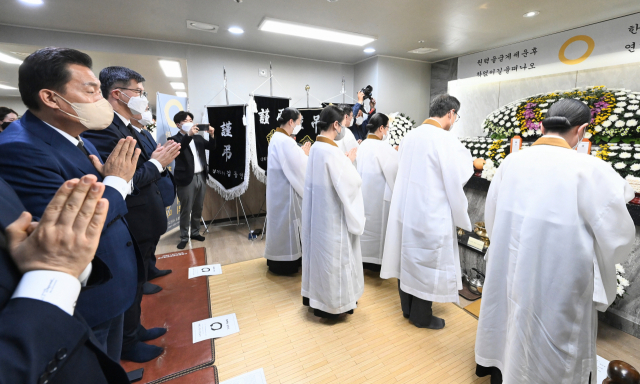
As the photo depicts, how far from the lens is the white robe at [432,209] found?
2.01 meters

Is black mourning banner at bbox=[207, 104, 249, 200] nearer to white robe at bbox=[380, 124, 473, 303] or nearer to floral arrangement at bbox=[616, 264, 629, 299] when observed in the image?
white robe at bbox=[380, 124, 473, 303]

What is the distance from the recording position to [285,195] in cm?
301

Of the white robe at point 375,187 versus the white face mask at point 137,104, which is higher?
the white face mask at point 137,104

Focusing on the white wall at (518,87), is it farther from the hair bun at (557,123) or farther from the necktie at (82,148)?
the necktie at (82,148)

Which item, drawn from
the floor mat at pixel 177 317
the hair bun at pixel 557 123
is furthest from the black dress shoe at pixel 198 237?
the hair bun at pixel 557 123

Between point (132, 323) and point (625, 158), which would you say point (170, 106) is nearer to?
point (132, 323)

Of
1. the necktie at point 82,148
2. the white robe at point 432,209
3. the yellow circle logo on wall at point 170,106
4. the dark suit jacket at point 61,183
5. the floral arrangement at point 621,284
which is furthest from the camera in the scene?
the yellow circle logo on wall at point 170,106

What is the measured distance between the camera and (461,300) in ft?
8.56

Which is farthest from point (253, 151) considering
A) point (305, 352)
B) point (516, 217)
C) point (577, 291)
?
point (577, 291)

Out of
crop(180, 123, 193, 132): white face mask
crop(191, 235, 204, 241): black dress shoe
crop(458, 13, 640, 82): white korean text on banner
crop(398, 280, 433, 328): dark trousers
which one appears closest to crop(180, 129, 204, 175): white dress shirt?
crop(180, 123, 193, 132): white face mask

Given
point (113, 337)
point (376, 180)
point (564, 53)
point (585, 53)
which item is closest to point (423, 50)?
point (564, 53)

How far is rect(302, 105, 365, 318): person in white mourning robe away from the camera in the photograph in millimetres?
2057

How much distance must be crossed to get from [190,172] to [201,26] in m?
2.06

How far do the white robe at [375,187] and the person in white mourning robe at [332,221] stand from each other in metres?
0.81
